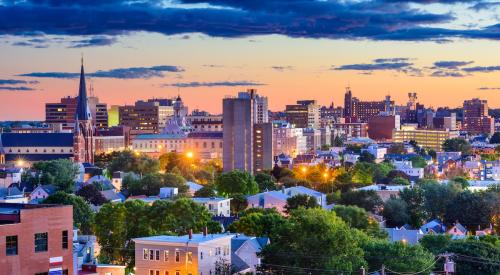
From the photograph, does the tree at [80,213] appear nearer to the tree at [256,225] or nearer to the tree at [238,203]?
the tree at [256,225]

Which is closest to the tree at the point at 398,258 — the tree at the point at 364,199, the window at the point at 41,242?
the window at the point at 41,242

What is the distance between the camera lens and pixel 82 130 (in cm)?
15312

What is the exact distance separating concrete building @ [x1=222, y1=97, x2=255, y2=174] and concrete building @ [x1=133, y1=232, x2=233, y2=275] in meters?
94.8

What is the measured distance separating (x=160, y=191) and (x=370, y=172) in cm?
4479

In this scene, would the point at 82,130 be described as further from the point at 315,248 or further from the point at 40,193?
the point at 315,248

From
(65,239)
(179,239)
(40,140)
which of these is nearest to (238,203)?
(179,239)

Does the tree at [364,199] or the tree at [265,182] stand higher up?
the tree at [364,199]

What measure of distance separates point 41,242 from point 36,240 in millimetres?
307

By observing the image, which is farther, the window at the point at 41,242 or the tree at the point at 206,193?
the tree at the point at 206,193

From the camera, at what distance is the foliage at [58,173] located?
328ft

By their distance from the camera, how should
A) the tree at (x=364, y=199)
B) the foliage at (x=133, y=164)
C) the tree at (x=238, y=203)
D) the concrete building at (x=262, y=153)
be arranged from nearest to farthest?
1. the tree at (x=364, y=199)
2. the tree at (x=238, y=203)
3. the foliage at (x=133, y=164)
4. the concrete building at (x=262, y=153)

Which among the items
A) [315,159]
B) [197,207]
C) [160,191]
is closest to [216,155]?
[315,159]

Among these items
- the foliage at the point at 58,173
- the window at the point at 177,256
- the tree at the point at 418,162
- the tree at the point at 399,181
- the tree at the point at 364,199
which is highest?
the window at the point at 177,256

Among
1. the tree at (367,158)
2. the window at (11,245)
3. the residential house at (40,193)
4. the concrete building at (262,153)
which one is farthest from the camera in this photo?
the tree at (367,158)
